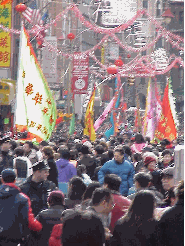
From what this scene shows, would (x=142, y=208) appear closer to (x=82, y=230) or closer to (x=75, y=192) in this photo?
(x=82, y=230)

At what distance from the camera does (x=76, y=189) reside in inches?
291

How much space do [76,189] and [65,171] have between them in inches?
128

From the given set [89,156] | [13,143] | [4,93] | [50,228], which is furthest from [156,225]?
[4,93]

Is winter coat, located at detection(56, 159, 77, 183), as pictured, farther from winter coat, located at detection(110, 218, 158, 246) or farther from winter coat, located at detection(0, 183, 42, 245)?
winter coat, located at detection(110, 218, 158, 246)

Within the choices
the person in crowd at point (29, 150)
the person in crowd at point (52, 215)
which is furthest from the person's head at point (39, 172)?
the person in crowd at point (29, 150)

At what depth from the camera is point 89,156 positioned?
11.8 meters

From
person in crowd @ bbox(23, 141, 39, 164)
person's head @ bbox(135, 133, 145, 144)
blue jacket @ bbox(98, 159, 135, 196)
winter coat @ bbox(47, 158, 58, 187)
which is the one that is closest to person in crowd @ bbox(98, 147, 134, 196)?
blue jacket @ bbox(98, 159, 135, 196)

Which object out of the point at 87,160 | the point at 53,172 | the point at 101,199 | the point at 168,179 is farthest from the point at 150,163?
the point at 101,199

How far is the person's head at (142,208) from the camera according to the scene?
18.8ft

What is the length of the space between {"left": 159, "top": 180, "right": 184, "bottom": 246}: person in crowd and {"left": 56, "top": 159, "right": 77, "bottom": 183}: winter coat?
4869mm

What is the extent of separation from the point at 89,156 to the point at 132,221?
6071 mm

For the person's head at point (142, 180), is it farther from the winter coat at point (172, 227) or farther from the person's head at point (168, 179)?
the winter coat at point (172, 227)

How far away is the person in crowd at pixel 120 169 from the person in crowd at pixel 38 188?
2434mm

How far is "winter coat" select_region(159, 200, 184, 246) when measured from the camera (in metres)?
5.72
